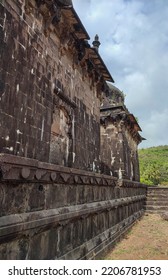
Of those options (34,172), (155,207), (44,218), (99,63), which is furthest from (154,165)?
(34,172)

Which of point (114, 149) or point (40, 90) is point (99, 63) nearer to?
point (40, 90)

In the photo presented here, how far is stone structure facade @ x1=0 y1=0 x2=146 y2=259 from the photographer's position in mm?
3291

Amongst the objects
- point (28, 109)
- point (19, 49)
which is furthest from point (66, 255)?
point (19, 49)

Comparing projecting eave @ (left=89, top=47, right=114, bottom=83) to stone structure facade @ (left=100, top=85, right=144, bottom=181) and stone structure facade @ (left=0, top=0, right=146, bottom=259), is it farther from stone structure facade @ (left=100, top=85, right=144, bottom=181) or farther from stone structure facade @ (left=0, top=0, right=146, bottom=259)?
stone structure facade @ (left=100, top=85, right=144, bottom=181)

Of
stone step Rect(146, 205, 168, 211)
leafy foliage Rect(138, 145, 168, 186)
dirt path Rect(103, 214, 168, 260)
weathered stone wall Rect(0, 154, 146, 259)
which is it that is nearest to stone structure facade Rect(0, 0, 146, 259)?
weathered stone wall Rect(0, 154, 146, 259)

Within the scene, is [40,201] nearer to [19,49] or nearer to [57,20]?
[19,49]

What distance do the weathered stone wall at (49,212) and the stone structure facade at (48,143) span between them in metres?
0.01

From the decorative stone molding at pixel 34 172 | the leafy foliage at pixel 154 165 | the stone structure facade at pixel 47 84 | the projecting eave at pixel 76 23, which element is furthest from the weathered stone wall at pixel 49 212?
the leafy foliage at pixel 154 165

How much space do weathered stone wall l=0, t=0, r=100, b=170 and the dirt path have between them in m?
2.95

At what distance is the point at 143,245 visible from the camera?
7.75 metres

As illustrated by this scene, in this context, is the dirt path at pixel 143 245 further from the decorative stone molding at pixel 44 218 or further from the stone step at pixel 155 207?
the stone step at pixel 155 207

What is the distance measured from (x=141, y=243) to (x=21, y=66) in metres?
6.98

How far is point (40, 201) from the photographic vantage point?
3.75 meters

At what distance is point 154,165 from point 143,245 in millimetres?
27673
